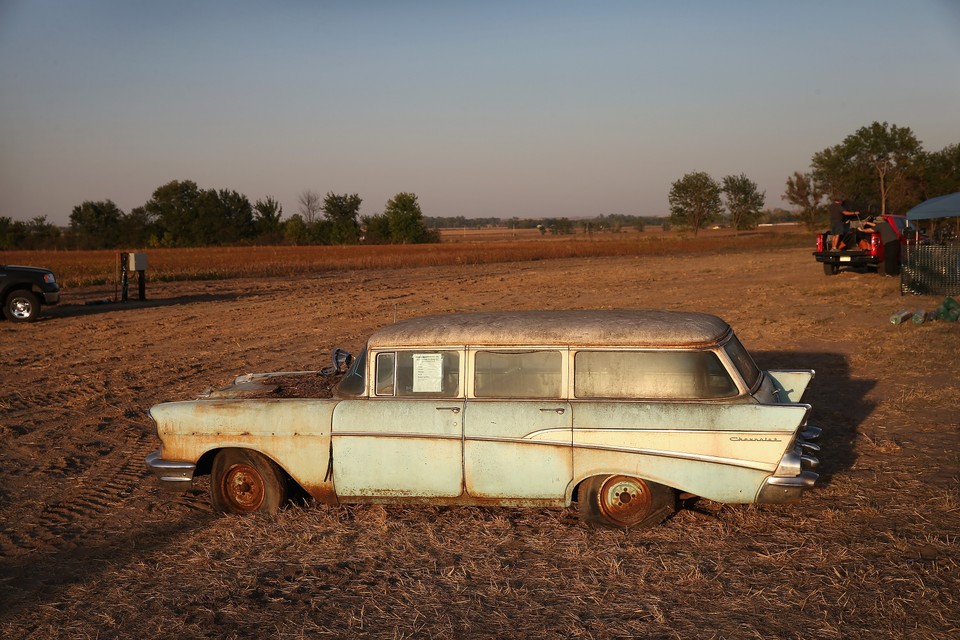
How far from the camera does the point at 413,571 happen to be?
5152 millimetres

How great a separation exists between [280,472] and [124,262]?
19.1 meters

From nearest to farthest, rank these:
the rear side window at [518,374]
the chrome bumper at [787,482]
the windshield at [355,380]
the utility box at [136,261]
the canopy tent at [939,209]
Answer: the chrome bumper at [787,482] → the rear side window at [518,374] → the windshield at [355,380] → the canopy tent at [939,209] → the utility box at [136,261]

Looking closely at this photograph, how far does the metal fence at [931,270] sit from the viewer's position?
18953 millimetres

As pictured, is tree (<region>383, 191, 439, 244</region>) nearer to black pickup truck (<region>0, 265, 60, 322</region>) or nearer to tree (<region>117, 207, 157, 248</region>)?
tree (<region>117, 207, 157, 248</region>)

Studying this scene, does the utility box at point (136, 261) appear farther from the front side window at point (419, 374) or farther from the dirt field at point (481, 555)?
the front side window at point (419, 374)

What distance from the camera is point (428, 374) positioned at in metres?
6.01

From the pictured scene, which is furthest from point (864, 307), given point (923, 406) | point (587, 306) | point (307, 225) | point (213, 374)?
point (307, 225)

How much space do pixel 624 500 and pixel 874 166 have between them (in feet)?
239

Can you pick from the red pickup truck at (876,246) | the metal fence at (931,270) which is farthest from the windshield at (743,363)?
the red pickup truck at (876,246)

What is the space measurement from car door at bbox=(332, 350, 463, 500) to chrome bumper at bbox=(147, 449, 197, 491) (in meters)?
1.17

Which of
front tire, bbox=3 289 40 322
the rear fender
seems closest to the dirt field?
the rear fender

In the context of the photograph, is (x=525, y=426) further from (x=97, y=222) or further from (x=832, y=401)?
(x=97, y=222)

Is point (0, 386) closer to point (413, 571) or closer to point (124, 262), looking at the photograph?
point (413, 571)

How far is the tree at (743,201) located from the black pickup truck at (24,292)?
101929 millimetres
